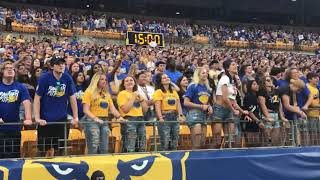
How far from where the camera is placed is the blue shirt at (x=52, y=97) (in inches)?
252

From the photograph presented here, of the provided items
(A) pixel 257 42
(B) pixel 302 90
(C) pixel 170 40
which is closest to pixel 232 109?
(B) pixel 302 90

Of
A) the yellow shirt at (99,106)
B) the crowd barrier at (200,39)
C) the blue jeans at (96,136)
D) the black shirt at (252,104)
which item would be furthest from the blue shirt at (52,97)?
the crowd barrier at (200,39)

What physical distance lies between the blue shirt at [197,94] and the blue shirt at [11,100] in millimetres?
2627

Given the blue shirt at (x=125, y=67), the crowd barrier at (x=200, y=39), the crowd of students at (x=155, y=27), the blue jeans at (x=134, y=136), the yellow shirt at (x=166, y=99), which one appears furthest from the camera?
the crowd barrier at (x=200, y=39)

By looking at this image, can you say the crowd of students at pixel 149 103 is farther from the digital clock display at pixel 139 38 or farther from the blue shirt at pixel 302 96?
the digital clock display at pixel 139 38

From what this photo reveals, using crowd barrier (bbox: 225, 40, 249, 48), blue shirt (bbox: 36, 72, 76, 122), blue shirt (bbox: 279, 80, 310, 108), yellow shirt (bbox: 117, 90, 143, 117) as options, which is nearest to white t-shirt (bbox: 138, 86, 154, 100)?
yellow shirt (bbox: 117, 90, 143, 117)

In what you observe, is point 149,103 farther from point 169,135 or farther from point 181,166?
point 181,166

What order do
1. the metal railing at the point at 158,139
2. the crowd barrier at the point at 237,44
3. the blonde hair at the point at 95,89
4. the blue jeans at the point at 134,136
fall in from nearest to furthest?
the metal railing at the point at 158,139 < the blue jeans at the point at 134,136 < the blonde hair at the point at 95,89 < the crowd barrier at the point at 237,44

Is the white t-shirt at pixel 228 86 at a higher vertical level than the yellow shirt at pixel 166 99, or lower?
higher

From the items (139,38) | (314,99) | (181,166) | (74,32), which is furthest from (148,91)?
(74,32)

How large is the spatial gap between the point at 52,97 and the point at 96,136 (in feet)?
2.39

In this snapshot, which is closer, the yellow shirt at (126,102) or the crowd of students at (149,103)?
the crowd of students at (149,103)

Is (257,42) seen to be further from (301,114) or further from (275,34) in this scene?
(301,114)

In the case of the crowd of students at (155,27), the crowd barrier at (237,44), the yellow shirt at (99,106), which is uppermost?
the crowd of students at (155,27)
